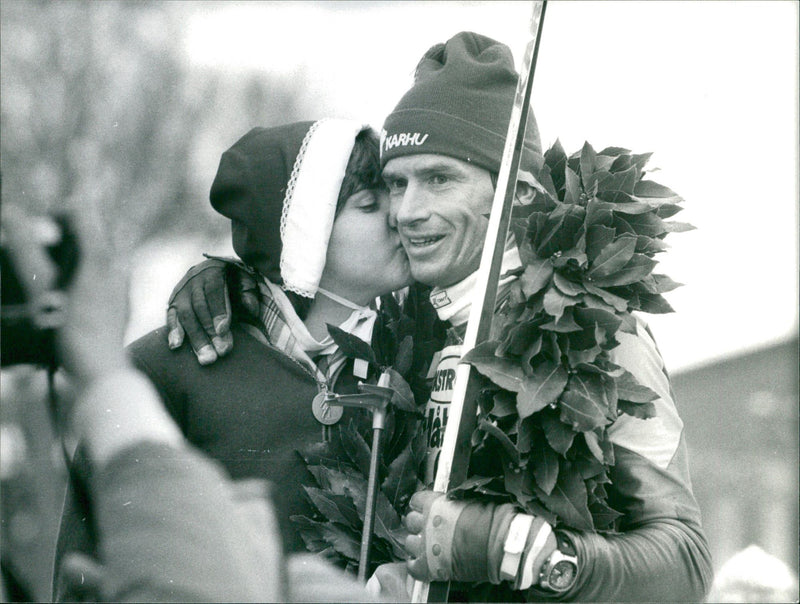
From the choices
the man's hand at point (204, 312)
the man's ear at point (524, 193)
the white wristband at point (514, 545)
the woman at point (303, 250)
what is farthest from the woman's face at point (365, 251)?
the white wristband at point (514, 545)

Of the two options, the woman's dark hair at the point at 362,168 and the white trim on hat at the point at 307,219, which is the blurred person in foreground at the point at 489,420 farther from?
the white trim on hat at the point at 307,219

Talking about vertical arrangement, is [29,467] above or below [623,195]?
below

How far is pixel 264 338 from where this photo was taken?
2.57 meters

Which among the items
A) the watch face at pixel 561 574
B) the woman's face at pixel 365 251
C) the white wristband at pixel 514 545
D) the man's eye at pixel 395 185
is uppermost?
the man's eye at pixel 395 185

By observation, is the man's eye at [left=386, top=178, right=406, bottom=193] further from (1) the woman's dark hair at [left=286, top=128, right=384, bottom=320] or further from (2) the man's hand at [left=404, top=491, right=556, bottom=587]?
(2) the man's hand at [left=404, top=491, right=556, bottom=587]

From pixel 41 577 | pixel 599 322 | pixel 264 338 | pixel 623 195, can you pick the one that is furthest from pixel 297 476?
pixel 623 195

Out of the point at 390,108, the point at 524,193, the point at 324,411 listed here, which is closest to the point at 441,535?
the point at 324,411

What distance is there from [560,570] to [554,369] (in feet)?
1.23

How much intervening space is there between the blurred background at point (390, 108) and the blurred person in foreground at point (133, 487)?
0.08 meters

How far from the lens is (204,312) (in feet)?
8.34

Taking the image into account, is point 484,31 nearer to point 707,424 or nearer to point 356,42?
point 356,42

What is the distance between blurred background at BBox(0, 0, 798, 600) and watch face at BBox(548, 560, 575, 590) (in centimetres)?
62

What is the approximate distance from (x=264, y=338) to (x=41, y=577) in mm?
689

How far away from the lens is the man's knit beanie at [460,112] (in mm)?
2578
